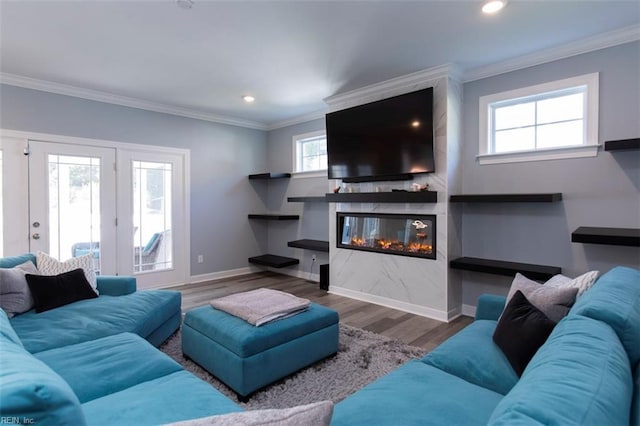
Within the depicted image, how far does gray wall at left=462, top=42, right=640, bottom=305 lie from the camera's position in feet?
9.33

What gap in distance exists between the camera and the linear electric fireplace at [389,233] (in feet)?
12.5

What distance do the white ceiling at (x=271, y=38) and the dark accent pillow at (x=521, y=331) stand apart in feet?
6.90

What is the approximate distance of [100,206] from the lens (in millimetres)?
4398

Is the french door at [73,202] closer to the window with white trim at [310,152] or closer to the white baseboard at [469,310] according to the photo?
the window with white trim at [310,152]

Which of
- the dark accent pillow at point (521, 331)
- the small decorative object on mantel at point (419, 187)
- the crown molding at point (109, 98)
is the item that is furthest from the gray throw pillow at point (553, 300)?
the crown molding at point (109, 98)

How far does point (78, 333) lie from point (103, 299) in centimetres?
70

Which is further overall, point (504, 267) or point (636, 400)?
point (504, 267)

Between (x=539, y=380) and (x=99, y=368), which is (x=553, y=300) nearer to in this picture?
(x=539, y=380)

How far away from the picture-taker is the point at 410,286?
388cm

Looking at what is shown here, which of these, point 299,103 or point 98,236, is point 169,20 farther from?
point 98,236

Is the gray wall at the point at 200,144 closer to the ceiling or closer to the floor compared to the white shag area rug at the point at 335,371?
closer to the ceiling

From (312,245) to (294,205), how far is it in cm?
102

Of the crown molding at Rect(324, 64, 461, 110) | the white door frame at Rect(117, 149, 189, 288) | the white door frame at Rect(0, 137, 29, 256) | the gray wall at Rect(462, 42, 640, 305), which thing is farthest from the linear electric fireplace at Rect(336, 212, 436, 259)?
the white door frame at Rect(0, 137, 29, 256)

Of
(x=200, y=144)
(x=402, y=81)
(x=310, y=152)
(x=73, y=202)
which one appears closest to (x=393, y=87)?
(x=402, y=81)
